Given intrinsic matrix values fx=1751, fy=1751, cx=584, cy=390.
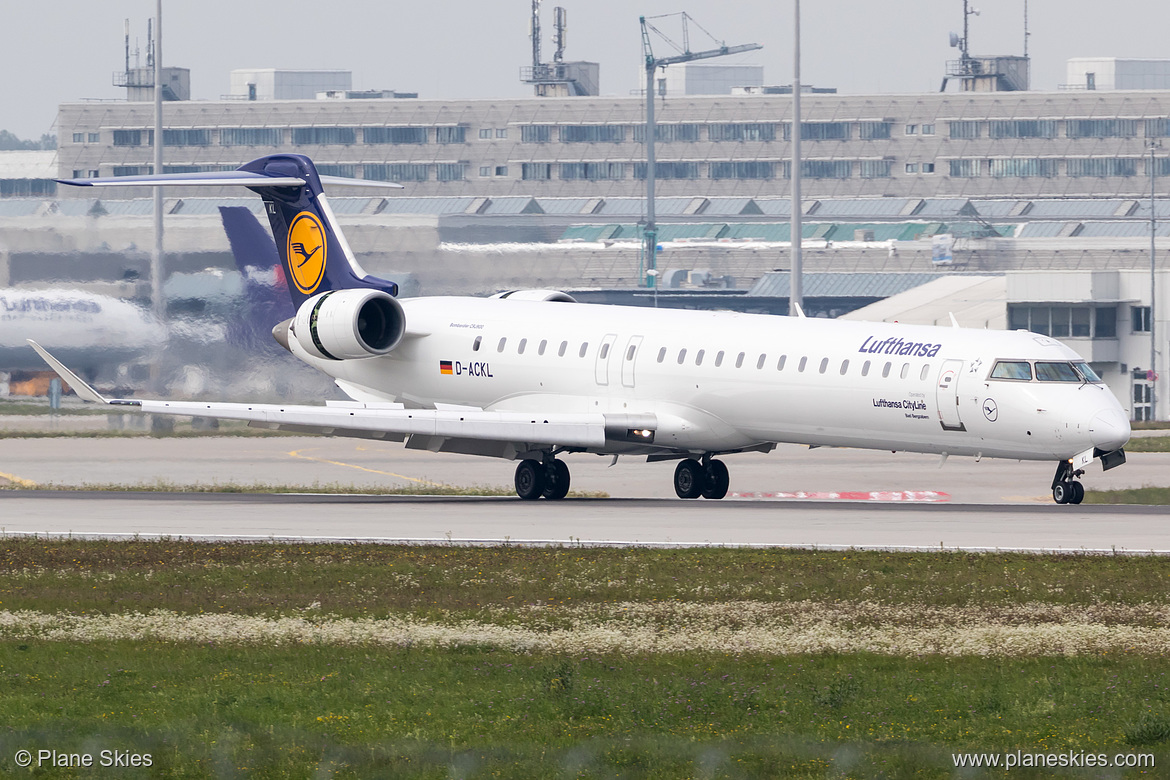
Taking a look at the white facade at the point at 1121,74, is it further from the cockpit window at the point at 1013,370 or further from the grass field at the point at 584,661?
the grass field at the point at 584,661

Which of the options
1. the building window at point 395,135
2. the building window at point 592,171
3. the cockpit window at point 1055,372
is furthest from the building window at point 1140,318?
the building window at point 395,135

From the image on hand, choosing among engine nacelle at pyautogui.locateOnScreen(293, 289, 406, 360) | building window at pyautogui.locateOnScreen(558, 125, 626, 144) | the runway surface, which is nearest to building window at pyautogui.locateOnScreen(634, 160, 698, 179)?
building window at pyautogui.locateOnScreen(558, 125, 626, 144)

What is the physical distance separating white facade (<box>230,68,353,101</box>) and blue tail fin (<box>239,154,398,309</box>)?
486 feet

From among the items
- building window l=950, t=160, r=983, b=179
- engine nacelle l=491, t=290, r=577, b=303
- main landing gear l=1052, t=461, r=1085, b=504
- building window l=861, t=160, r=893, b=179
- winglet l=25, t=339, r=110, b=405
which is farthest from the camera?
building window l=861, t=160, r=893, b=179

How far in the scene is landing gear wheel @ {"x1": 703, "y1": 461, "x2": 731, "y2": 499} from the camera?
3469 cm

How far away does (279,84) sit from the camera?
185 meters

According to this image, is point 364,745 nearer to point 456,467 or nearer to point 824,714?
point 824,714

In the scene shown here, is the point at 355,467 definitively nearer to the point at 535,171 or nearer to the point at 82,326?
the point at 82,326

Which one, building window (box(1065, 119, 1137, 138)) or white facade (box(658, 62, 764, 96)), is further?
white facade (box(658, 62, 764, 96))

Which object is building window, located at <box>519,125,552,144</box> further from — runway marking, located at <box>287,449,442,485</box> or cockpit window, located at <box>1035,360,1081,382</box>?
cockpit window, located at <box>1035,360,1081,382</box>

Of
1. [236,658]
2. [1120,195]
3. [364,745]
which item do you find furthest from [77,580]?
[1120,195]

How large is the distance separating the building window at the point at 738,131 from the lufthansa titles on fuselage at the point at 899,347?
14045 cm

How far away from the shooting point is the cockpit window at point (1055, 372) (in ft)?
96.2

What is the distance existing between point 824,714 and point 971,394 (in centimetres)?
1660
